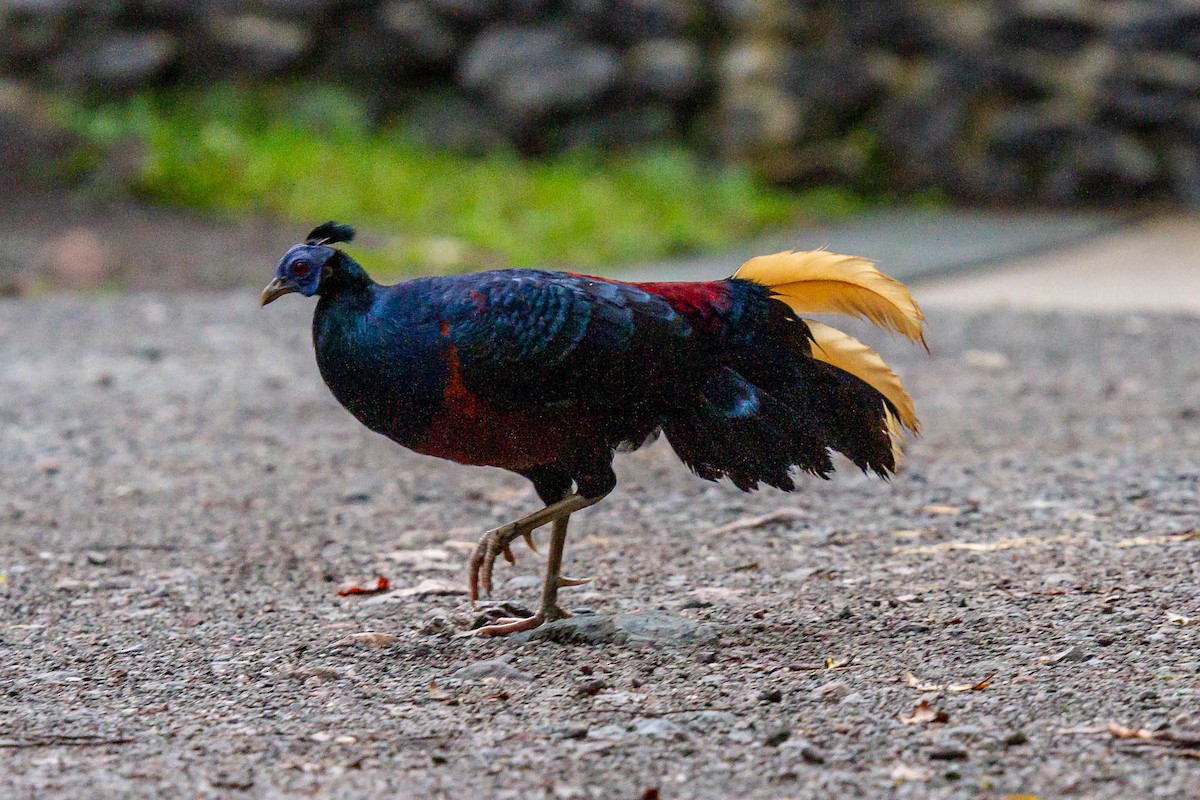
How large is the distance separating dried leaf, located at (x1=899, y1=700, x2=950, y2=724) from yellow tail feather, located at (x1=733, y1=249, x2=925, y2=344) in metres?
0.92

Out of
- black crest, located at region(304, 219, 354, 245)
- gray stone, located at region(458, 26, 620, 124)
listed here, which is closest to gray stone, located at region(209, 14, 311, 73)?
gray stone, located at region(458, 26, 620, 124)

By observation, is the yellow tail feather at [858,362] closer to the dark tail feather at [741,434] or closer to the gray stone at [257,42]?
the dark tail feather at [741,434]

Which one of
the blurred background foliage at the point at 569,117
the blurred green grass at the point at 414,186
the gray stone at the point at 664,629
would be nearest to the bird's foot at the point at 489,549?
the gray stone at the point at 664,629

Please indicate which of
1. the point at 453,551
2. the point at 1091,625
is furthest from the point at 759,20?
the point at 1091,625

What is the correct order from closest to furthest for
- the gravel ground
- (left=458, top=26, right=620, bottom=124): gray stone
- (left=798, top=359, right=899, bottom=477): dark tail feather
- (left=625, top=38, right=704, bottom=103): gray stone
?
1. the gravel ground
2. (left=798, top=359, right=899, bottom=477): dark tail feather
3. (left=625, top=38, right=704, bottom=103): gray stone
4. (left=458, top=26, right=620, bottom=124): gray stone

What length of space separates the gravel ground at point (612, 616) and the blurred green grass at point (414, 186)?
322cm

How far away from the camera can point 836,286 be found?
3311 millimetres

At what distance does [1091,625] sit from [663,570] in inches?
41.9

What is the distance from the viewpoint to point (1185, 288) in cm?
805

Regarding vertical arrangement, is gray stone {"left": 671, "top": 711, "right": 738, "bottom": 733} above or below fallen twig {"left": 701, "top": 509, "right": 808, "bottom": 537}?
below

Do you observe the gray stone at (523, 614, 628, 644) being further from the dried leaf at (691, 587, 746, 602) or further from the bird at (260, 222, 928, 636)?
the dried leaf at (691, 587, 746, 602)

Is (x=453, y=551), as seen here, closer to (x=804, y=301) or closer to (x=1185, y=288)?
(x=804, y=301)

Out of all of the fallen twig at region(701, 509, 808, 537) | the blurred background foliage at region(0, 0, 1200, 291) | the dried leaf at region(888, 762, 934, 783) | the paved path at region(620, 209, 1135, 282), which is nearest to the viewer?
the dried leaf at region(888, 762, 934, 783)

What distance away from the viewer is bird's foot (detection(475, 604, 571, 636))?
10.5 feet
